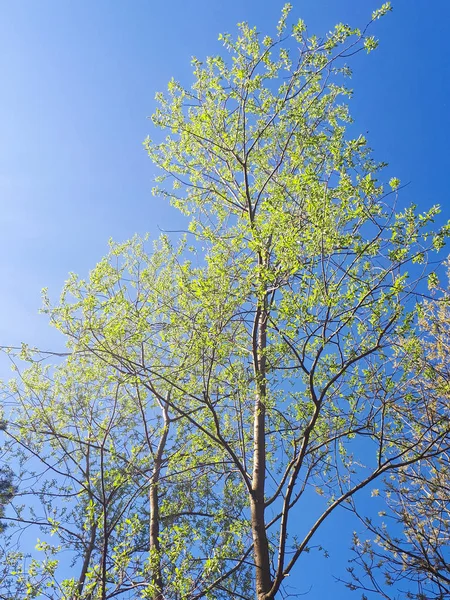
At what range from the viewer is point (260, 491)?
5.66 m

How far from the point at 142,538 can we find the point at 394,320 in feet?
19.8

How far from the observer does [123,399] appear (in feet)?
27.8

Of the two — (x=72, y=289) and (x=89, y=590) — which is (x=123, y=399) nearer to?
(x=72, y=289)

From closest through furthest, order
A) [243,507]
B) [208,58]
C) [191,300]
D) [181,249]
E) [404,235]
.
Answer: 1. [404,235]
2. [191,300]
3. [208,58]
4. [243,507]
5. [181,249]

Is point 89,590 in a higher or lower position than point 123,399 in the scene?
lower

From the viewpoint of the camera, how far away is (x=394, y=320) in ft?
15.2

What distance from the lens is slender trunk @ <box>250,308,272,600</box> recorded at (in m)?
4.99

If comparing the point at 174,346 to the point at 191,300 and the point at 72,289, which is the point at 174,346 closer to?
the point at 191,300

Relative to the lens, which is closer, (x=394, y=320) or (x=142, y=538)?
(x=394, y=320)

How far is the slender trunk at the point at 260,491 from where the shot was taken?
16.4ft

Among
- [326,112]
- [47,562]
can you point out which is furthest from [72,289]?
[326,112]

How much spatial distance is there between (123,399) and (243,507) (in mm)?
2721

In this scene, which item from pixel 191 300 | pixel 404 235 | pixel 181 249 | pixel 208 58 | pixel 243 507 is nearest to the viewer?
pixel 404 235

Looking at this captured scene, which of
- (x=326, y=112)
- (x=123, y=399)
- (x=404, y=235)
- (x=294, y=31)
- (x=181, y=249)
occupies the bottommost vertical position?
(x=404, y=235)
